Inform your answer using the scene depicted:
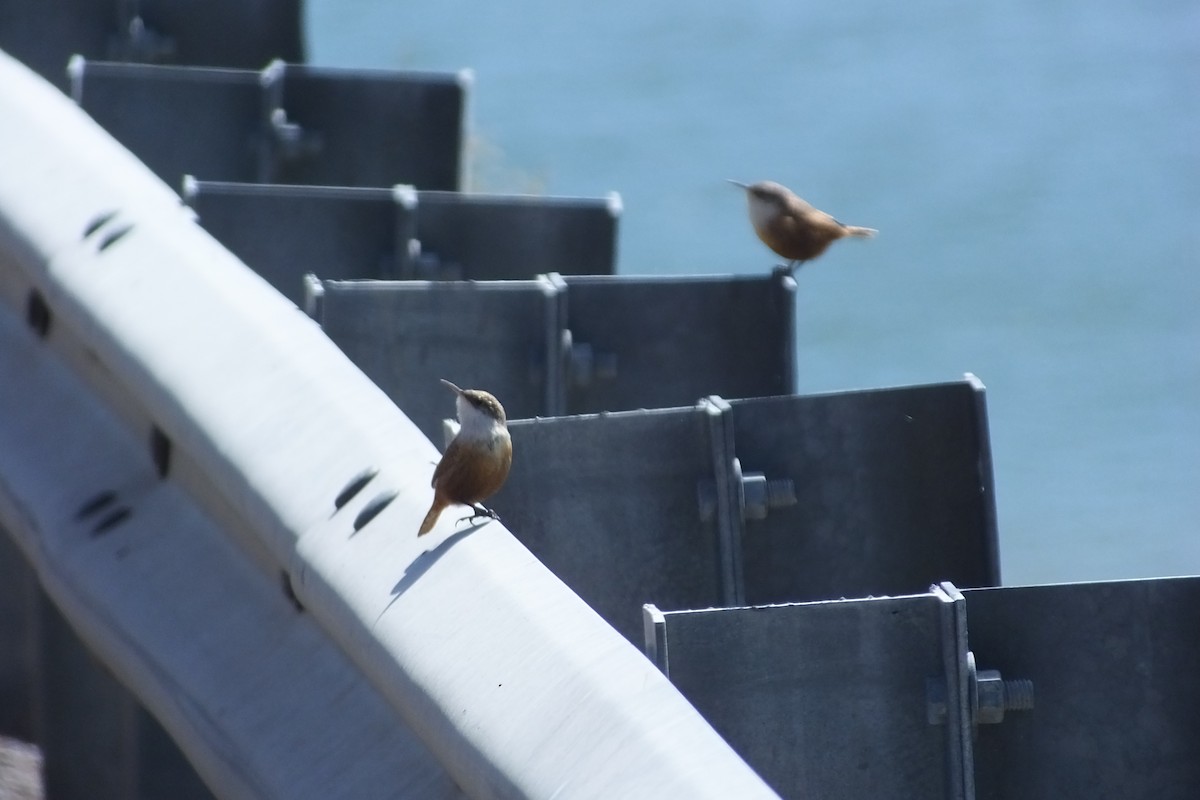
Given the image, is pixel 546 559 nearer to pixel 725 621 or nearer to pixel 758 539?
pixel 758 539

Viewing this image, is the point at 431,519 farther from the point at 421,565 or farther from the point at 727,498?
the point at 727,498

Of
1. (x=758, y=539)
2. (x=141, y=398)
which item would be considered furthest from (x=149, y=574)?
(x=758, y=539)

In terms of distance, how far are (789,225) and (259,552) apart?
13.8ft

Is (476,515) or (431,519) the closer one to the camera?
(431,519)

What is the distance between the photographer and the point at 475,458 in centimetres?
344

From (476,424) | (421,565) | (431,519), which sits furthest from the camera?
(476,424)

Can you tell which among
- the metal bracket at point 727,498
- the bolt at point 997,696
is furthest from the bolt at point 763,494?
the bolt at point 997,696

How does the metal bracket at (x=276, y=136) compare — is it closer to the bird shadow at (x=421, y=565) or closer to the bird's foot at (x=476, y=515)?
the bird's foot at (x=476, y=515)

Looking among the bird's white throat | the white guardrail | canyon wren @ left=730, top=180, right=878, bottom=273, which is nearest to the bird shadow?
the white guardrail

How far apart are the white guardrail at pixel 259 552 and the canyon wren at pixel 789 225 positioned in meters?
3.36

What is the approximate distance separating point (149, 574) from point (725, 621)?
3.43ft

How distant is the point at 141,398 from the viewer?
3309 millimetres

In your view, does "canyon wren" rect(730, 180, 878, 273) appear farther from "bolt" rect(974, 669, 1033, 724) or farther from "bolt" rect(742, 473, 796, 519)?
"bolt" rect(974, 669, 1033, 724)

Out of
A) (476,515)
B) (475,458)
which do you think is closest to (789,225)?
(475,458)
